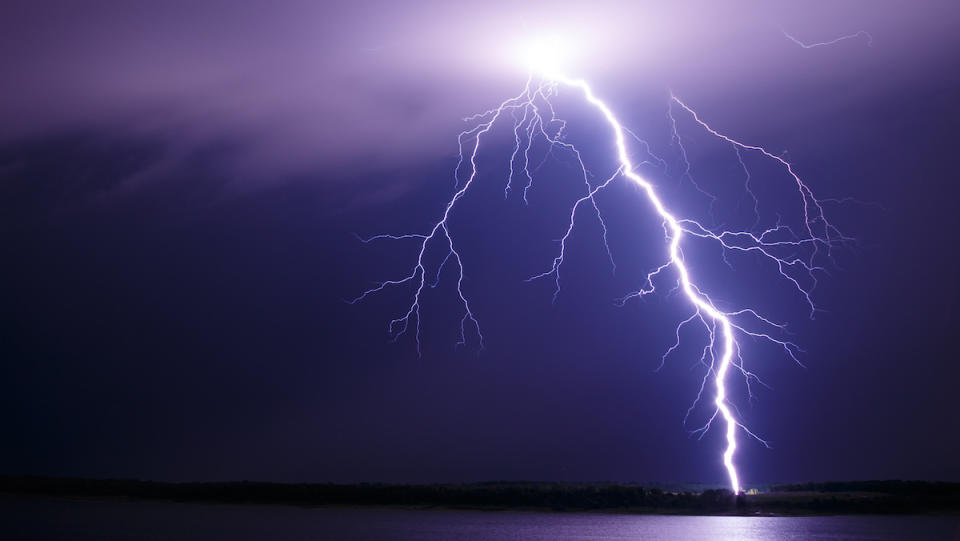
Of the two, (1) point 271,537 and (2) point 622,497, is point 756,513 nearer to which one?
(2) point 622,497

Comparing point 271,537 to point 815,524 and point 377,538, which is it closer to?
point 377,538

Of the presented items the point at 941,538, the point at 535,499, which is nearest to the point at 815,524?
the point at 941,538

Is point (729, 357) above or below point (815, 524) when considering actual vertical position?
above

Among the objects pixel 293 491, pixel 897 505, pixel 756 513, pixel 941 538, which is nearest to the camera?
pixel 941 538

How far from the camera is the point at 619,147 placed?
21.7 metres

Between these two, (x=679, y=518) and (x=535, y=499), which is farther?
(x=535, y=499)

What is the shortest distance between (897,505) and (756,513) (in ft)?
24.3

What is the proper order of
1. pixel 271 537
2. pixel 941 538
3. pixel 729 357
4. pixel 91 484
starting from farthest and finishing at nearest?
1. pixel 91 484
2. pixel 729 357
3. pixel 941 538
4. pixel 271 537

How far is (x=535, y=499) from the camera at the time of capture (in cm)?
3638

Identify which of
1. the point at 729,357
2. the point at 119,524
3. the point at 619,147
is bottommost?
the point at 119,524

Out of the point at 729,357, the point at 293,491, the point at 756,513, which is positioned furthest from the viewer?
the point at 293,491

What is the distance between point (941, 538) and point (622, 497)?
1570 cm

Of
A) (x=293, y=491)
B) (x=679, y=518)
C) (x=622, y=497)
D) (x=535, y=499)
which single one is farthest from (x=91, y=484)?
(x=679, y=518)

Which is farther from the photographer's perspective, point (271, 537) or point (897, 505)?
point (897, 505)
